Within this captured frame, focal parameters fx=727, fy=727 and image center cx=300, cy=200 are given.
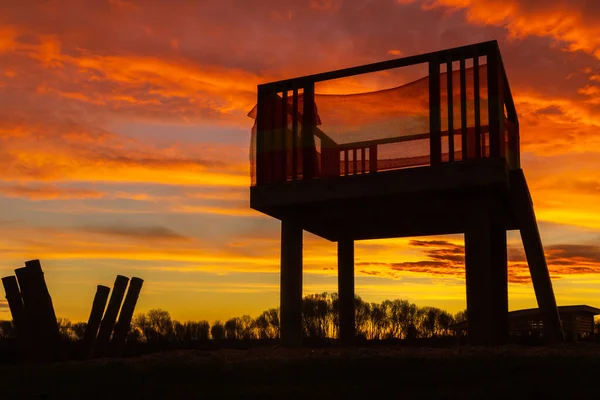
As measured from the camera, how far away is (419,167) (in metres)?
16.8

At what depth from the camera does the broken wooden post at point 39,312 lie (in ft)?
53.2

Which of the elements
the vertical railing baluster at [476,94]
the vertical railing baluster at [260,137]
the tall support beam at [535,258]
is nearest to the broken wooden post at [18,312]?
the vertical railing baluster at [260,137]

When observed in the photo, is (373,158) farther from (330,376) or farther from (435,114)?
(330,376)

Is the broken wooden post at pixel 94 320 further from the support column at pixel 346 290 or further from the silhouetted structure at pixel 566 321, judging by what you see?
the silhouetted structure at pixel 566 321

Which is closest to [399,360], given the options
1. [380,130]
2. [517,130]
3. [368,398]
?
[368,398]

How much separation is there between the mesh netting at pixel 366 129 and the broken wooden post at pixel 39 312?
575 centimetres

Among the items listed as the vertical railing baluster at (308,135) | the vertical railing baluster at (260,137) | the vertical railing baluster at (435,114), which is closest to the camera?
the vertical railing baluster at (435,114)

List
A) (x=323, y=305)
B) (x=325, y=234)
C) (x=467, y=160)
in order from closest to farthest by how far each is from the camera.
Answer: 1. (x=467, y=160)
2. (x=325, y=234)
3. (x=323, y=305)

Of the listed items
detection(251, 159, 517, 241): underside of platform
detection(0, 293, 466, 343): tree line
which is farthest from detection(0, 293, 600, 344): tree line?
detection(251, 159, 517, 241): underside of platform

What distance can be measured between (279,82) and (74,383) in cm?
996

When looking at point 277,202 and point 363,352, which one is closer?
point 363,352

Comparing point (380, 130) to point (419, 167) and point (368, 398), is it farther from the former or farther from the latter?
point (368, 398)

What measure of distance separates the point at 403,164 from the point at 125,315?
7.57 m

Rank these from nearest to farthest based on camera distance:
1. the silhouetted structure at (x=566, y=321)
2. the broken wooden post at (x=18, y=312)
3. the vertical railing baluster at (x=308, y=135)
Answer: the broken wooden post at (x=18, y=312), the vertical railing baluster at (x=308, y=135), the silhouetted structure at (x=566, y=321)
